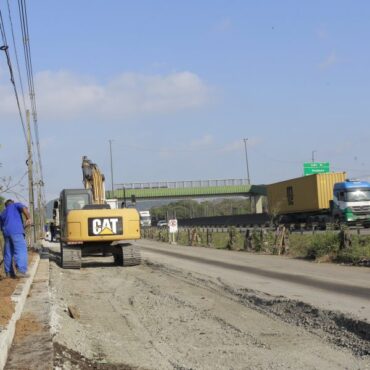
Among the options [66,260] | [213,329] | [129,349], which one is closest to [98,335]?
[129,349]

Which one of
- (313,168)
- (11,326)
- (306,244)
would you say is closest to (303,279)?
(306,244)

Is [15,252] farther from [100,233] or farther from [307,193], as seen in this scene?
[307,193]

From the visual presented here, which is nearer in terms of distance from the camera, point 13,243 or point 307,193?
point 13,243

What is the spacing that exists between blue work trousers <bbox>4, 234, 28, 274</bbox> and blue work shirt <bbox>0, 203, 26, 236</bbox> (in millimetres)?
111

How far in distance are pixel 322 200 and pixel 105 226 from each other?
26685 mm

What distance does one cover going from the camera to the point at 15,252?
40.3ft

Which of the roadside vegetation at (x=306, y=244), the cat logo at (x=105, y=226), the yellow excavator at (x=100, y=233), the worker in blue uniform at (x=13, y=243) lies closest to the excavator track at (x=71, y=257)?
the yellow excavator at (x=100, y=233)

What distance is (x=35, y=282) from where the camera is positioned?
13.0m

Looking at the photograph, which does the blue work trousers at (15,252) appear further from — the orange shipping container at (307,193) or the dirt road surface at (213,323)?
the orange shipping container at (307,193)

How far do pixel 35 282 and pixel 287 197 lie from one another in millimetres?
36263

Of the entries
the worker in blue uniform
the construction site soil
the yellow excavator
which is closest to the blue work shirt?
the worker in blue uniform

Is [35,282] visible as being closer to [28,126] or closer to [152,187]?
[28,126]

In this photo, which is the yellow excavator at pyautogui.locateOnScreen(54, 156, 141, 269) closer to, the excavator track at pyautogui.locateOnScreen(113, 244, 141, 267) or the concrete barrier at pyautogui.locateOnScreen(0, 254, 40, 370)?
the excavator track at pyautogui.locateOnScreen(113, 244, 141, 267)

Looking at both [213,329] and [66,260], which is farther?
[66,260]
